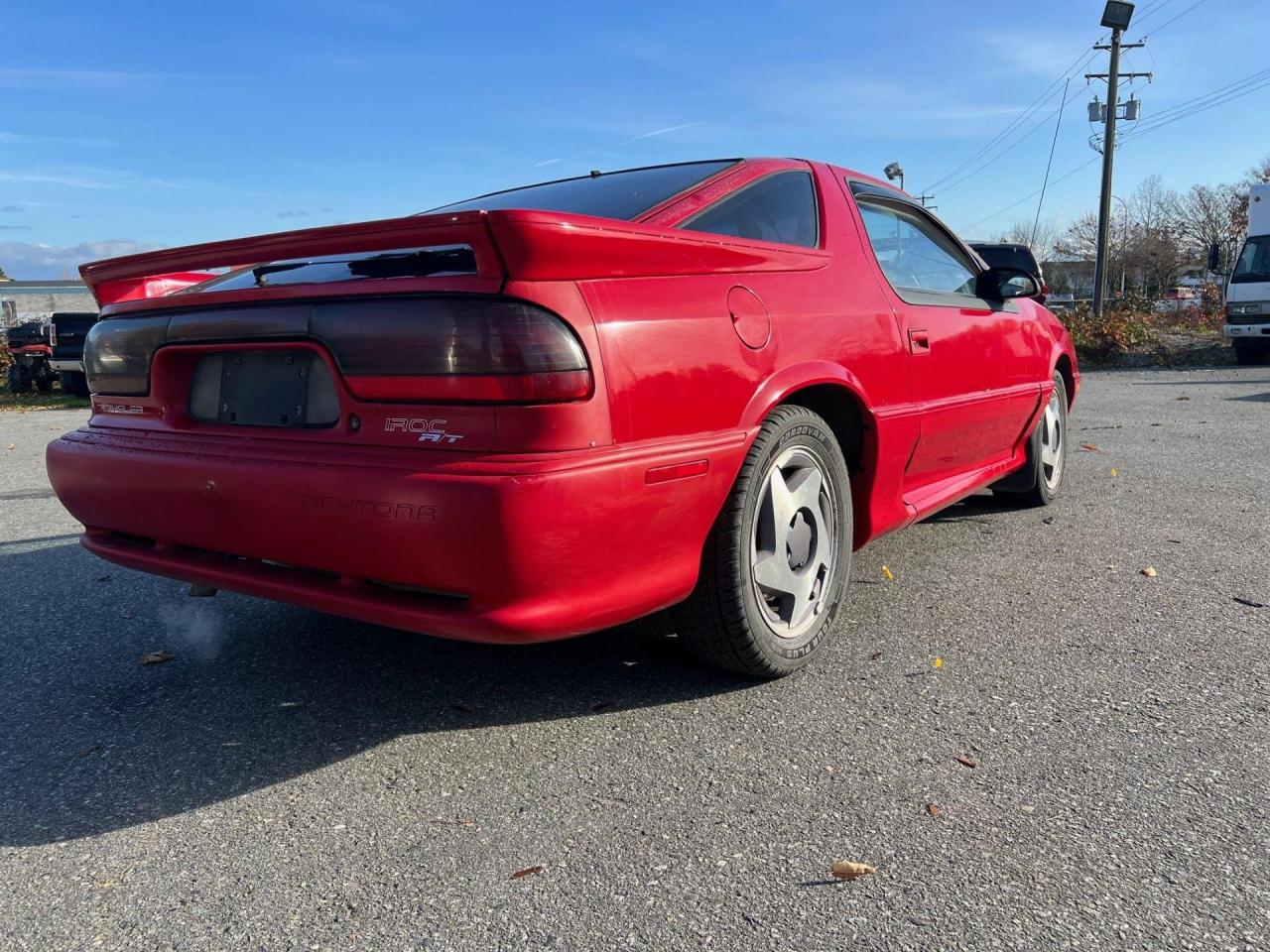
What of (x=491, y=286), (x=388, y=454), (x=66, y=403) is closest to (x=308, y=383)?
(x=388, y=454)

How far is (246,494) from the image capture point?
2451 mm

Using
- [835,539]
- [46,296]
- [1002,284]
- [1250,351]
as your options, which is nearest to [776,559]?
[835,539]

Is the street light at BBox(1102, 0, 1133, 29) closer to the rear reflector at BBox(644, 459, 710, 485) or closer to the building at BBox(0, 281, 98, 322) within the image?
the rear reflector at BBox(644, 459, 710, 485)

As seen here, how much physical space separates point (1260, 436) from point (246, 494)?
8068 millimetres

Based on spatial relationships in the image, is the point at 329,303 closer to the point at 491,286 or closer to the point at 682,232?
the point at 491,286

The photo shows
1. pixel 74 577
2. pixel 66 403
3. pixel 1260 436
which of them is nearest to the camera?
pixel 74 577

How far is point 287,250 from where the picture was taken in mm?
2465

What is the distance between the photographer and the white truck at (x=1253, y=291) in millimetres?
17359

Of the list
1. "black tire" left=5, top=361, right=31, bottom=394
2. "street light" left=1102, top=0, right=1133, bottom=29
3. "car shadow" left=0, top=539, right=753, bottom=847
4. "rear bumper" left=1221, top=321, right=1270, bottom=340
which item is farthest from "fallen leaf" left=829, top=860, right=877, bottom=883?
"street light" left=1102, top=0, right=1133, bottom=29

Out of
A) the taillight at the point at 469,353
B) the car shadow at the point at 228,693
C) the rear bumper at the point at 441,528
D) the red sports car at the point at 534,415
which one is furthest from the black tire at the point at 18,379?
the taillight at the point at 469,353

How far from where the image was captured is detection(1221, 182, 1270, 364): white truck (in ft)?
57.0

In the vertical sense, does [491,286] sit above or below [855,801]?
above

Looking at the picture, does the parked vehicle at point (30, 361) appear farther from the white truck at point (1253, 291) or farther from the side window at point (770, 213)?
the white truck at point (1253, 291)

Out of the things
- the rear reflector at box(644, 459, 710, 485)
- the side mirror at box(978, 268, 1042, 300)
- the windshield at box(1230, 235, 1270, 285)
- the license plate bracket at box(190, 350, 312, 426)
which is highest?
the windshield at box(1230, 235, 1270, 285)
